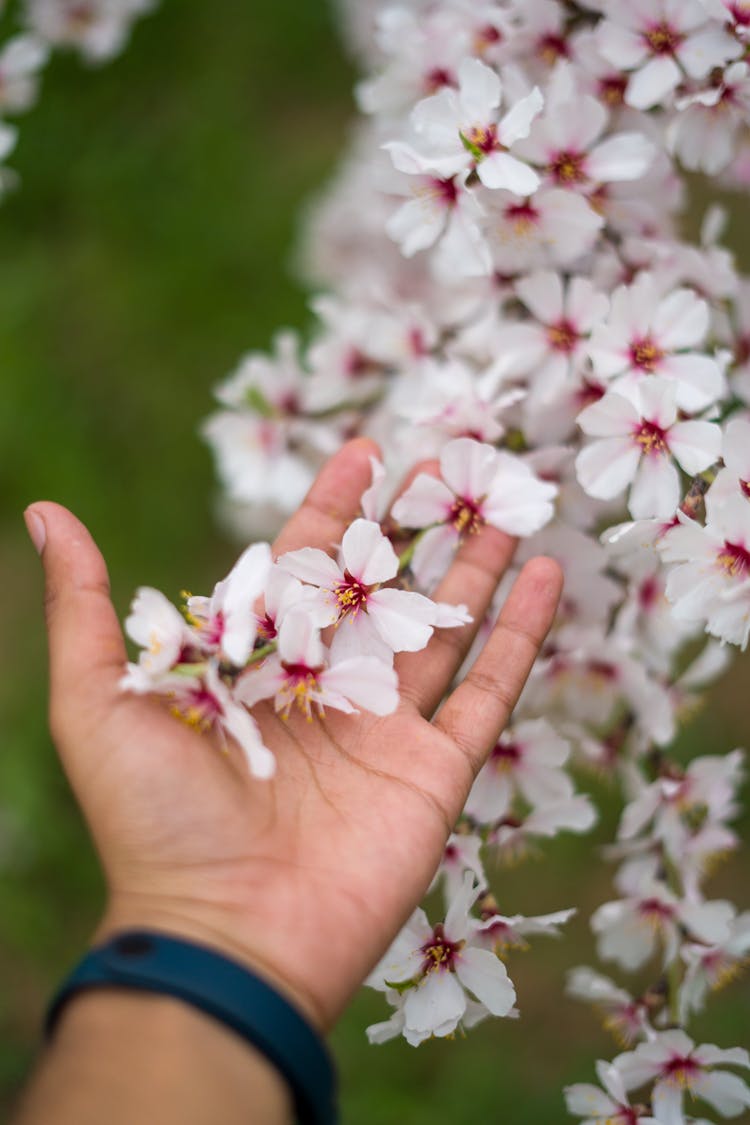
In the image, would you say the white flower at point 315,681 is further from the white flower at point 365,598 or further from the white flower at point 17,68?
the white flower at point 17,68

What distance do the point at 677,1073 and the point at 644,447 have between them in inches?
34.1

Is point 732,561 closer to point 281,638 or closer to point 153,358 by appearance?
point 281,638

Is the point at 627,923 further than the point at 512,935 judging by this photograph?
Yes

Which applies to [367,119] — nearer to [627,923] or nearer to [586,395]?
[586,395]

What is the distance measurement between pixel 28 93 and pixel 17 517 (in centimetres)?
128

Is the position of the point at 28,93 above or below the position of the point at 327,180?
above

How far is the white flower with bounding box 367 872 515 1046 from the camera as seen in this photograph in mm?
1334

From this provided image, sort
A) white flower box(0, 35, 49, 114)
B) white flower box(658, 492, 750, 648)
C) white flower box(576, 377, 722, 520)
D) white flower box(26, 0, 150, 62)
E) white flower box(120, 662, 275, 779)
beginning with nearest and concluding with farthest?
white flower box(120, 662, 275, 779)
white flower box(658, 492, 750, 648)
white flower box(576, 377, 722, 520)
white flower box(0, 35, 49, 114)
white flower box(26, 0, 150, 62)

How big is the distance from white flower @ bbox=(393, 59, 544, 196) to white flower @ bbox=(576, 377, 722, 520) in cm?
32

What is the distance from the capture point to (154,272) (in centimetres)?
319

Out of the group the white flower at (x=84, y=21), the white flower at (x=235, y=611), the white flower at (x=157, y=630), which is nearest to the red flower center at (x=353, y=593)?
the white flower at (x=235, y=611)

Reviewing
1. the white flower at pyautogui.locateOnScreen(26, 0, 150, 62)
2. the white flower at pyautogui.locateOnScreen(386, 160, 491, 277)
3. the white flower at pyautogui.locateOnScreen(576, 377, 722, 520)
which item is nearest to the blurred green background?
the white flower at pyautogui.locateOnScreen(26, 0, 150, 62)

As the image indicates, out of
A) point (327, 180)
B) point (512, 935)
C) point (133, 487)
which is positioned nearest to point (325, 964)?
point (512, 935)

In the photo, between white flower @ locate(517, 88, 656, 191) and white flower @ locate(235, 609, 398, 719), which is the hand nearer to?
white flower @ locate(235, 609, 398, 719)
